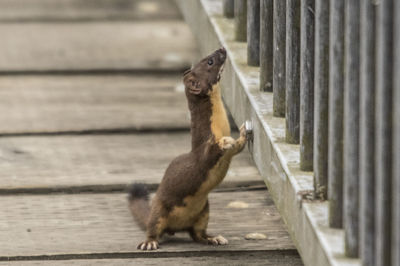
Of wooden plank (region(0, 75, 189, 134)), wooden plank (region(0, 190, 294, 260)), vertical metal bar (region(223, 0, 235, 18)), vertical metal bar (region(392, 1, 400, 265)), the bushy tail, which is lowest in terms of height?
wooden plank (region(0, 75, 189, 134))

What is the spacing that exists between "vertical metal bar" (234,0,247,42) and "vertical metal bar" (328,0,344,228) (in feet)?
4.30

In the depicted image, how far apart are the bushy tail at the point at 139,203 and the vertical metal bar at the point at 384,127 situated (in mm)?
1383

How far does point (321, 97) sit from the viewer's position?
210cm

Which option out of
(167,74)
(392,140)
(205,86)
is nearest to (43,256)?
(205,86)

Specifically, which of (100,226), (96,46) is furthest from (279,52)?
(96,46)

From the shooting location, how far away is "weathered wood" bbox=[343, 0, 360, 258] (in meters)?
1.82

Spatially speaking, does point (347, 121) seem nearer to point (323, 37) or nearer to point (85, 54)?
point (323, 37)

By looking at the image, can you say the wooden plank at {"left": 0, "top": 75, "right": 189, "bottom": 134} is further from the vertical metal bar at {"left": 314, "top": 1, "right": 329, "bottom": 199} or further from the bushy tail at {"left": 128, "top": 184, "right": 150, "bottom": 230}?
the vertical metal bar at {"left": 314, "top": 1, "right": 329, "bottom": 199}

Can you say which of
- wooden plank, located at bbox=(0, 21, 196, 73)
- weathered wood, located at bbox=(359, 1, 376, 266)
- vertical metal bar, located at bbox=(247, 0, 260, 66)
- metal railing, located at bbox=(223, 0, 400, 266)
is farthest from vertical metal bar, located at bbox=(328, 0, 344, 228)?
wooden plank, located at bbox=(0, 21, 196, 73)

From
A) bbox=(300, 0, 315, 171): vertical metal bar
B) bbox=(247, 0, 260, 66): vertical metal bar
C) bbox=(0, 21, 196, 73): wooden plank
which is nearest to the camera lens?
bbox=(300, 0, 315, 171): vertical metal bar

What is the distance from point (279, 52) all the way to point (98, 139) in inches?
56.3

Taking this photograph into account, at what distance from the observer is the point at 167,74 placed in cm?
488

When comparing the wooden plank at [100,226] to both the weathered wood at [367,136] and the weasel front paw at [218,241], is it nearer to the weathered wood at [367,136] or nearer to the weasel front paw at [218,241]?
the weasel front paw at [218,241]

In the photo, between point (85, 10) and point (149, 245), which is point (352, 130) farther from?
point (85, 10)
